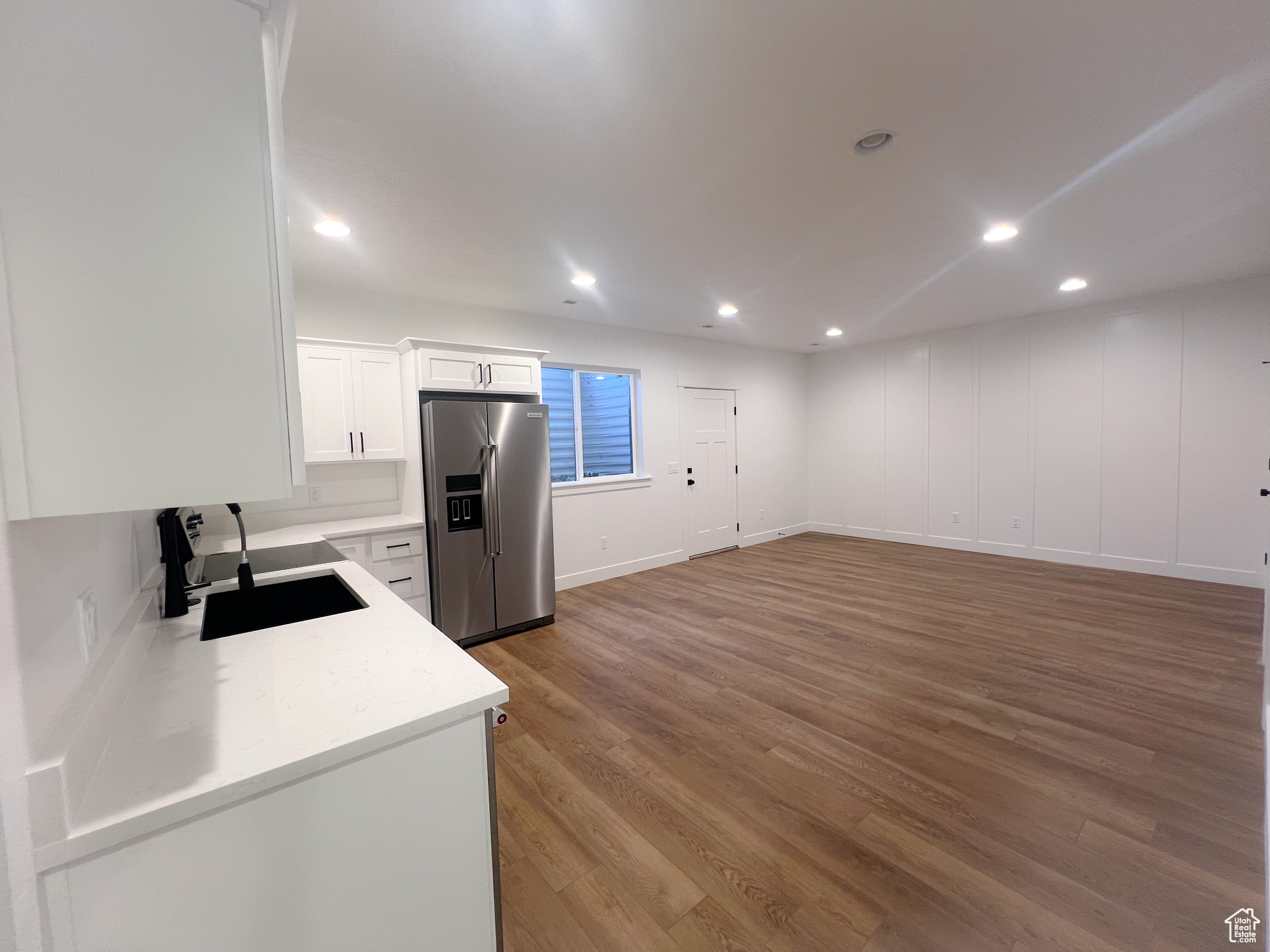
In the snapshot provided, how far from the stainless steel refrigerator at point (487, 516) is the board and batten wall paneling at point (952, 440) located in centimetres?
475

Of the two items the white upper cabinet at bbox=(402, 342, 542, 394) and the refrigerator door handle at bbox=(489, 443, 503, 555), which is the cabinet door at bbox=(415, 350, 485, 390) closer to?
the white upper cabinet at bbox=(402, 342, 542, 394)

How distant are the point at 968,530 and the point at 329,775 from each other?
665 centimetres

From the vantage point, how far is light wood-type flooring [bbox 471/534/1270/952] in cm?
150

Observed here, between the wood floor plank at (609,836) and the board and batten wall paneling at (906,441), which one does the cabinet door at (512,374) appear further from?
the board and batten wall paneling at (906,441)

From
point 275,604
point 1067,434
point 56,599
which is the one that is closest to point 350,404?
point 275,604

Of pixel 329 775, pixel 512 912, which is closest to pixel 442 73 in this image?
pixel 329 775

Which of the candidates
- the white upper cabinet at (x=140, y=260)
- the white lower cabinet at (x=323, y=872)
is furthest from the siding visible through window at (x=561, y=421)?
the white upper cabinet at (x=140, y=260)

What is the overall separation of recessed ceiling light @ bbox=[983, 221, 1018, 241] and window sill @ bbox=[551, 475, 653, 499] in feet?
11.3

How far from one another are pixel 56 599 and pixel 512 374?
10.7 feet

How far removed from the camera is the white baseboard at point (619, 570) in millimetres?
4895

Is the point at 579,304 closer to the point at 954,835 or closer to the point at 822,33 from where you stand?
the point at 822,33

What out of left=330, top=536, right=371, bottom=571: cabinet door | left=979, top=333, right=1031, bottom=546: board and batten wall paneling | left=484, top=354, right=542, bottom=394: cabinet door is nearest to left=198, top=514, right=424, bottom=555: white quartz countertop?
left=330, top=536, right=371, bottom=571: cabinet door

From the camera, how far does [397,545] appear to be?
347 centimetres

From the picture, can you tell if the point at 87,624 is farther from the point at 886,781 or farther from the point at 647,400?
the point at 647,400
